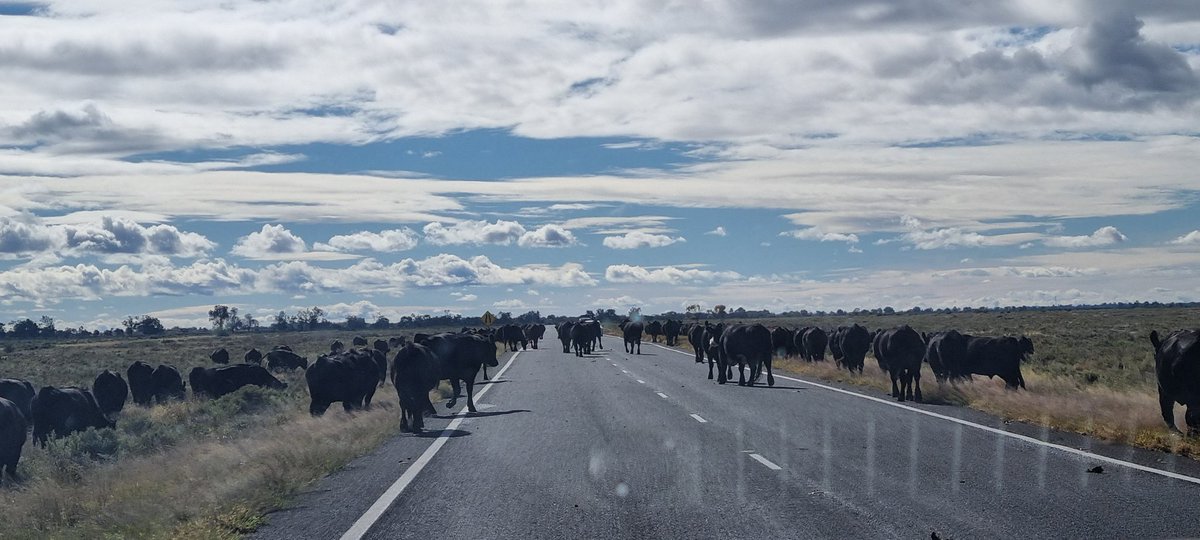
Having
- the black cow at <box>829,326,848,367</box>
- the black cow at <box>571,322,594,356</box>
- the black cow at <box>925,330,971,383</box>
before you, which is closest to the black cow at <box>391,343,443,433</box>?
the black cow at <box>925,330,971,383</box>

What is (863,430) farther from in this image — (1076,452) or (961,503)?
(961,503)

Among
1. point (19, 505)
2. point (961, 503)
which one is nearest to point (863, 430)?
point (961, 503)

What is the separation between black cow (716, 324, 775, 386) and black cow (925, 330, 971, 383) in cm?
445

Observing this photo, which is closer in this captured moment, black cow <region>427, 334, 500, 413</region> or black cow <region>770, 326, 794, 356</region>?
black cow <region>427, 334, 500, 413</region>

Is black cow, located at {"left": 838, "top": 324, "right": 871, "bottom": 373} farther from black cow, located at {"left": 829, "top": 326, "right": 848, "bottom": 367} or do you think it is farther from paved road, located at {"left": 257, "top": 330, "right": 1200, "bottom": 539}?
paved road, located at {"left": 257, "top": 330, "right": 1200, "bottom": 539}

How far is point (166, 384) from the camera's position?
3750 centimetres

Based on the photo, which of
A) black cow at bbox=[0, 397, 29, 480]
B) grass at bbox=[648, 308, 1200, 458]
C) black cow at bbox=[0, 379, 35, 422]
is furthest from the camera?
black cow at bbox=[0, 379, 35, 422]

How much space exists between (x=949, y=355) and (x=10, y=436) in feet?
71.6

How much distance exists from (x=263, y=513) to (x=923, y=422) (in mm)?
11600

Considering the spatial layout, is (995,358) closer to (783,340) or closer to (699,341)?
(699,341)

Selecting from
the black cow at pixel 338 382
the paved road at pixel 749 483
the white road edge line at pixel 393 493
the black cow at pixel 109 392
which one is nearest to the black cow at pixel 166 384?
the black cow at pixel 109 392

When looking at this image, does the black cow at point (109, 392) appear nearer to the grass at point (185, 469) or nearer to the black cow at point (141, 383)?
the grass at point (185, 469)

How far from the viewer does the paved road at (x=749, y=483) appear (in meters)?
9.45

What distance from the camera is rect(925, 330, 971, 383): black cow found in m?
29.4
